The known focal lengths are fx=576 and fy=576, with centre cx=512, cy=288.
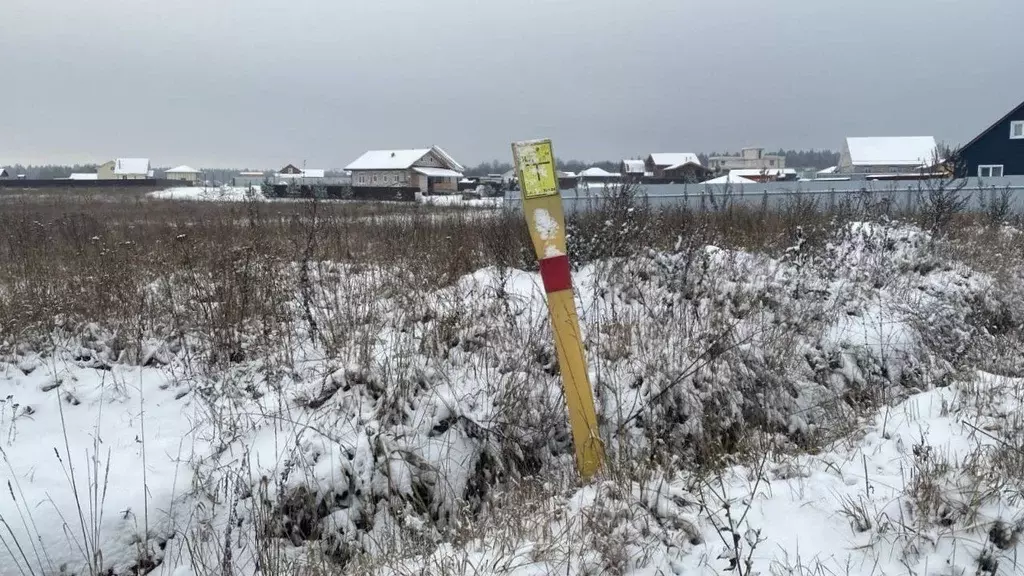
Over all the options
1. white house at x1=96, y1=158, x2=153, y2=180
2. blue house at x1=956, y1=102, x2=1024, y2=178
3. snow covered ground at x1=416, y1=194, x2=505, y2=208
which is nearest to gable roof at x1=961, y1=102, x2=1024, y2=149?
blue house at x1=956, y1=102, x2=1024, y2=178

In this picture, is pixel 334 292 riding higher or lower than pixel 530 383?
higher

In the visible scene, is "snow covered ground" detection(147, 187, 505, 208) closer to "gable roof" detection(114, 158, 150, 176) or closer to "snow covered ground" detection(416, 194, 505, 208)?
"snow covered ground" detection(416, 194, 505, 208)

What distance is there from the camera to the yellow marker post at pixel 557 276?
9.52 ft

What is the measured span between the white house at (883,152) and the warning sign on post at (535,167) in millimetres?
52733

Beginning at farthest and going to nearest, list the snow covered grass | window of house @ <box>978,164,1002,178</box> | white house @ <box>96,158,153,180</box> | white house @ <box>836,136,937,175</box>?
white house @ <box>96,158,153,180</box> → white house @ <box>836,136,937,175</box> → window of house @ <box>978,164,1002,178</box> → the snow covered grass

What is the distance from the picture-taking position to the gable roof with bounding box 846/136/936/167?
158ft

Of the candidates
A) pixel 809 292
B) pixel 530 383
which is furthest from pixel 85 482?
pixel 809 292

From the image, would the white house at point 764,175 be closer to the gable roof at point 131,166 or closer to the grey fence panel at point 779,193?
the grey fence panel at point 779,193

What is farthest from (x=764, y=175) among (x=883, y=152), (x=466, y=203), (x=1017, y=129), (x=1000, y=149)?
(x=883, y=152)

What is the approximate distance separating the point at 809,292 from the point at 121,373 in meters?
5.91

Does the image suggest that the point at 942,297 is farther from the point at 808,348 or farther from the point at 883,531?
the point at 883,531

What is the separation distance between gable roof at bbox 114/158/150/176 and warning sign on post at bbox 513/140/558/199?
91648 mm

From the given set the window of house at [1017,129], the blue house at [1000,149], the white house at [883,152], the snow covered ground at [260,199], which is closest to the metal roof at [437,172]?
the snow covered ground at [260,199]

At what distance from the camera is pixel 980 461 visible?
2.74 metres
